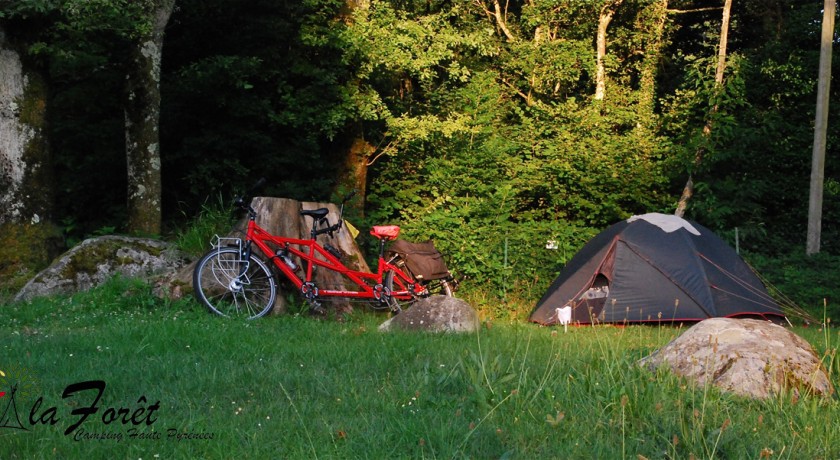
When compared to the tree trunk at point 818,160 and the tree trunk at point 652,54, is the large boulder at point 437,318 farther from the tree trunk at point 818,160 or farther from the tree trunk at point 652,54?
the tree trunk at point 652,54

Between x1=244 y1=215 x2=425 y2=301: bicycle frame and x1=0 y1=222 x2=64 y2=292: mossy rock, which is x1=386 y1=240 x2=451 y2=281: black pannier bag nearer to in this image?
x1=244 y1=215 x2=425 y2=301: bicycle frame

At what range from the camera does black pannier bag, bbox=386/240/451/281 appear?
9.55m

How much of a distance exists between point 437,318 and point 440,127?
22.1 feet

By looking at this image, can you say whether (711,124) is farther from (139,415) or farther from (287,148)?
(139,415)

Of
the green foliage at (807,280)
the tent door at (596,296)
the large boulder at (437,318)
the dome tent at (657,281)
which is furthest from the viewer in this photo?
the green foliage at (807,280)

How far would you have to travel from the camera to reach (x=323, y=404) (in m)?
4.43

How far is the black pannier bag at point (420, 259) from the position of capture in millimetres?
9555

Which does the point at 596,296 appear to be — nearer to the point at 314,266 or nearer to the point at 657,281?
the point at 657,281

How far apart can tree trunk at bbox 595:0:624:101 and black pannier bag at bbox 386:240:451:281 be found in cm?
889

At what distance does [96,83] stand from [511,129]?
8.11m

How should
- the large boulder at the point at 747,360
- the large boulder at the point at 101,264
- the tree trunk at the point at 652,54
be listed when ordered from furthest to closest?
the tree trunk at the point at 652,54 → the large boulder at the point at 101,264 → the large boulder at the point at 747,360

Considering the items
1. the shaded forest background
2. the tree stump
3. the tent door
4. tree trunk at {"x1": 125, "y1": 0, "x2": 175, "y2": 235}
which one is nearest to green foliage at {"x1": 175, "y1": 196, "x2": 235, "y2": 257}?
tree trunk at {"x1": 125, "y1": 0, "x2": 175, "y2": 235}

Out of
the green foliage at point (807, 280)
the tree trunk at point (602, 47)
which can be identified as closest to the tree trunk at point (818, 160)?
the green foliage at point (807, 280)

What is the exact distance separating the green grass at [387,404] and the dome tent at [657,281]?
2.93 meters
